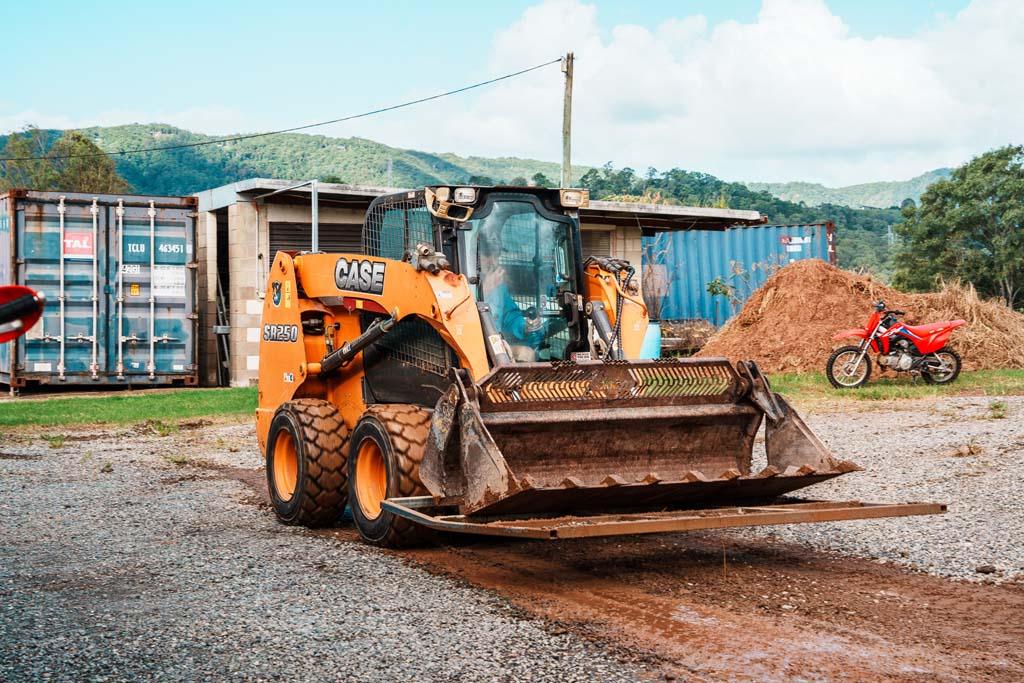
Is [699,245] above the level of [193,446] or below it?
above

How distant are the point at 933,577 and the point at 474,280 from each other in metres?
3.53

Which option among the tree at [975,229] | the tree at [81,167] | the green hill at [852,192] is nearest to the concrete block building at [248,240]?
the tree at [975,229]

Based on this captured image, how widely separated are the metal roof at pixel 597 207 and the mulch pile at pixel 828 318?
125 inches

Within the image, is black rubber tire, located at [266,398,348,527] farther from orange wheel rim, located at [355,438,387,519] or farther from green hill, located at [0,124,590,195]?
green hill, located at [0,124,590,195]

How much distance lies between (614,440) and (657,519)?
115cm

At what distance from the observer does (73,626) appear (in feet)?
19.0

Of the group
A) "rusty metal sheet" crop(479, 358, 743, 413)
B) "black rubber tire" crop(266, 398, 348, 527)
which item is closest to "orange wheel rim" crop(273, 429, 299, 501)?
"black rubber tire" crop(266, 398, 348, 527)

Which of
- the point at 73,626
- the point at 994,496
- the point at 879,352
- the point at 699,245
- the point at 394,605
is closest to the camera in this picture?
the point at 73,626

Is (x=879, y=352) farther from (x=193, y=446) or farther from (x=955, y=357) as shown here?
(x=193, y=446)

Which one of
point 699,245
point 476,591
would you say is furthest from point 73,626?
point 699,245

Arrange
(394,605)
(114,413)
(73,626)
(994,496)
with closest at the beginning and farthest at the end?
(73,626)
(394,605)
(994,496)
(114,413)

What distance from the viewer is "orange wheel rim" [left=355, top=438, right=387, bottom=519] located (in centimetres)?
796

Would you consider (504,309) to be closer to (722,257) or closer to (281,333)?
(281,333)

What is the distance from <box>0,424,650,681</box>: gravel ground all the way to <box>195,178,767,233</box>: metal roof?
41.1 ft
